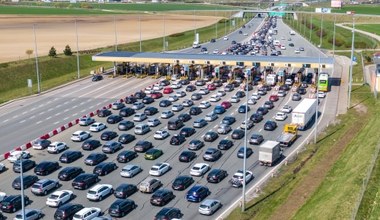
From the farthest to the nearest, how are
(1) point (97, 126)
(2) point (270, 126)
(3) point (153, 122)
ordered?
(3) point (153, 122), (1) point (97, 126), (2) point (270, 126)

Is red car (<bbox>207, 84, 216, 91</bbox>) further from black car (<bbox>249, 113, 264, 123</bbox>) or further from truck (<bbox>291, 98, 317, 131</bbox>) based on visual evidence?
truck (<bbox>291, 98, 317, 131</bbox>)

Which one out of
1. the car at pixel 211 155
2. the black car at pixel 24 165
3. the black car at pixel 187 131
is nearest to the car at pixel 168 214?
the car at pixel 211 155

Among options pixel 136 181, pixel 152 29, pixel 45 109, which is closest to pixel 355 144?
pixel 136 181

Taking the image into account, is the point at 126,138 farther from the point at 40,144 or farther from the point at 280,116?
the point at 280,116

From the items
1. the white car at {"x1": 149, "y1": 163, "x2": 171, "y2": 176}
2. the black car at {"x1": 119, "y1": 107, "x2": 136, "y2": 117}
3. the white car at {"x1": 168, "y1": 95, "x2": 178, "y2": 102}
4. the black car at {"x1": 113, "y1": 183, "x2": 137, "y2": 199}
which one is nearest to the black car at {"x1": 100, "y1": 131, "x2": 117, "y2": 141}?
the black car at {"x1": 119, "y1": 107, "x2": 136, "y2": 117}

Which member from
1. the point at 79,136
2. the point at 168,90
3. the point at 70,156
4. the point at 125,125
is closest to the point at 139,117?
the point at 125,125

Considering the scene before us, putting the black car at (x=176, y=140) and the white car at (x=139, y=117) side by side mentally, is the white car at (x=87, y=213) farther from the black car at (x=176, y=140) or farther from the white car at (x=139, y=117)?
the white car at (x=139, y=117)

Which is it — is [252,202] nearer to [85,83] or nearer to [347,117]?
[347,117]
